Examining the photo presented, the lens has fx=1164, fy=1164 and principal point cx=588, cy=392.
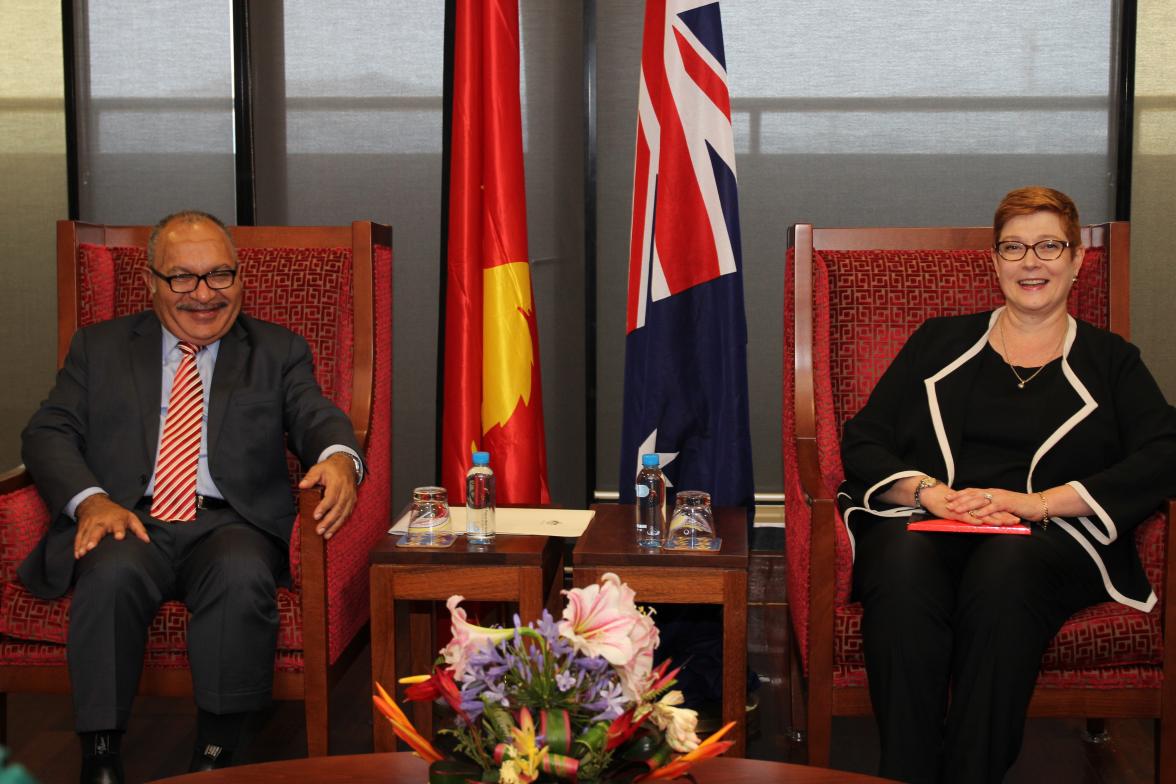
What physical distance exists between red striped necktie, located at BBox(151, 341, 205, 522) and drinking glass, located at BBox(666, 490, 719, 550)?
107cm

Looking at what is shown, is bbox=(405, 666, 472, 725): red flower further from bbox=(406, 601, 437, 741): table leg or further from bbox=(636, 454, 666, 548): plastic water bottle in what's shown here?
bbox=(406, 601, 437, 741): table leg

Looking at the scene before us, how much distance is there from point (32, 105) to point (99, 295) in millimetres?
1772

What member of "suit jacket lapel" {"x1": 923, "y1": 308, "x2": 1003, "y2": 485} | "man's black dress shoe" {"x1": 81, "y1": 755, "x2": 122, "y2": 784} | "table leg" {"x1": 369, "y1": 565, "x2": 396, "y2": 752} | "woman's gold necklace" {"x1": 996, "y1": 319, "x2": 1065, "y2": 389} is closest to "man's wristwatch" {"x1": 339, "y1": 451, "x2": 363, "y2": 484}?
"table leg" {"x1": 369, "y1": 565, "x2": 396, "y2": 752}

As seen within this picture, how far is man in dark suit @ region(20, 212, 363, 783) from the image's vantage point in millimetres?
2297

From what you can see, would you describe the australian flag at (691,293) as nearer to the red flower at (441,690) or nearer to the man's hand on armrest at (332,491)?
the man's hand on armrest at (332,491)

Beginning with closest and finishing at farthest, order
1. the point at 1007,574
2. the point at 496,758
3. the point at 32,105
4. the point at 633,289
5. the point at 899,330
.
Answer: the point at 496,758 → the point at 1007,574 → the point at 899,330 → the point at 633,289 → the point at 32,105

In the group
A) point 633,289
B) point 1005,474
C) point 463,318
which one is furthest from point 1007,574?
point 463,318

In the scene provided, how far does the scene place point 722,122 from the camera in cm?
304

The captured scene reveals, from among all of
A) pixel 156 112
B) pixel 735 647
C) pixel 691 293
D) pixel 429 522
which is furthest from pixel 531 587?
pixel 156 112

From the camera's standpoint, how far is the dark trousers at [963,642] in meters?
2.15

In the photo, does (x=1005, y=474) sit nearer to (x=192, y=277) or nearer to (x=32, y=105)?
(x=192, y=277)

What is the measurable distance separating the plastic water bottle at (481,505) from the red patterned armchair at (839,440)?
682 millimetres

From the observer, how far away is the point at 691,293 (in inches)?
119

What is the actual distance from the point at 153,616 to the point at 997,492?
1759mm
